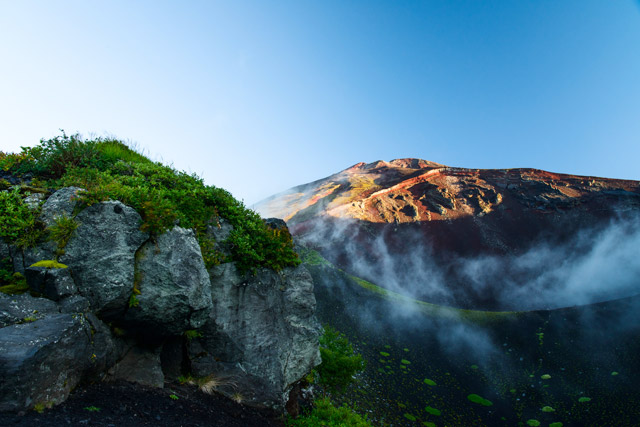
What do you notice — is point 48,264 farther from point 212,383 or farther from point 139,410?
point 212,383

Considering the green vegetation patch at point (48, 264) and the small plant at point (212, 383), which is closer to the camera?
the green vegetation patch at point (48, 264)

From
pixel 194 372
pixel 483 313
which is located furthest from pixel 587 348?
pixel 194 372

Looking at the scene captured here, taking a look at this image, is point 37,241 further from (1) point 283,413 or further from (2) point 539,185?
(2) point 539,185

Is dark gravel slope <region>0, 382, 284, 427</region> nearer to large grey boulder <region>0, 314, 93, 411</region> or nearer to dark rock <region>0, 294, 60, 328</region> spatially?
large grey boulder <region>0, 314, 93, 411</region>

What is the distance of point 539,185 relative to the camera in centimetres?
3384

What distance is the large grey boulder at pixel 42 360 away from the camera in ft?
9.48

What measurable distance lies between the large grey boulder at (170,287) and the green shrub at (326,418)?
409 centimetres

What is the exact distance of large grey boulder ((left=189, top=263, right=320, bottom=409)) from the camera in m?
6.39

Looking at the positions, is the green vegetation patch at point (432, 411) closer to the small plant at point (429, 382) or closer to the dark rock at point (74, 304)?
the small plant at point (429, 382)

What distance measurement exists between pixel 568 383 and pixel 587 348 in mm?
3800

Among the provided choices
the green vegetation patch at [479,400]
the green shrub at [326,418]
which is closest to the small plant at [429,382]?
the green vegetation patch at [479,400]

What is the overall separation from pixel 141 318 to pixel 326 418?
21.7 ft

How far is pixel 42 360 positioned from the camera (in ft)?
10.4

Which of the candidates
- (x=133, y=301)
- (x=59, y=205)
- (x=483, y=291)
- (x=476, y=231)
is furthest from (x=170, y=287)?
(x=476, y=231)
